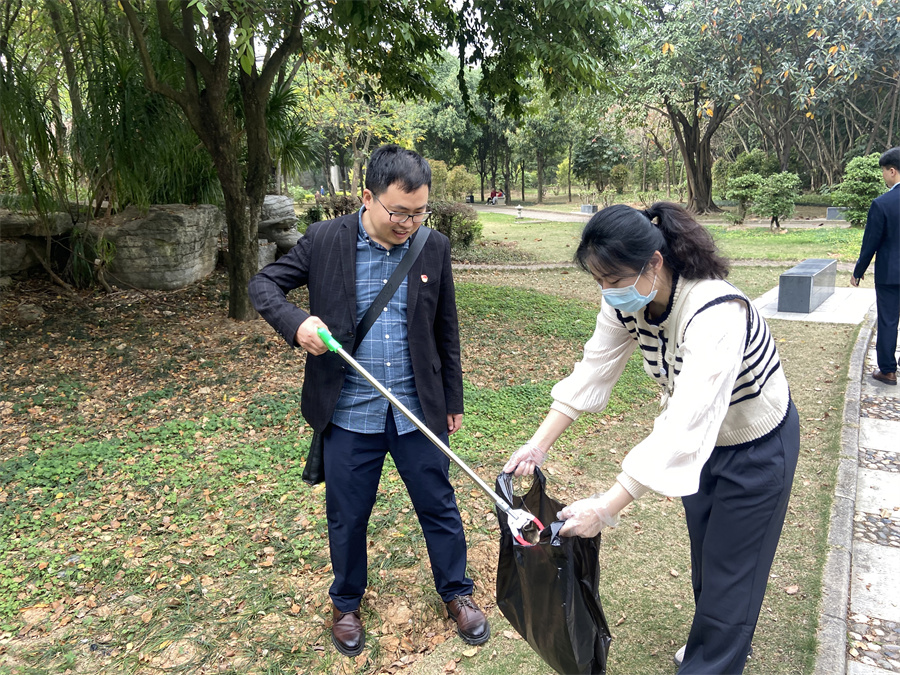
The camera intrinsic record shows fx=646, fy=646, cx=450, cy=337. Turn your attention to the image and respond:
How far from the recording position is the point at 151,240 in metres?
8.03

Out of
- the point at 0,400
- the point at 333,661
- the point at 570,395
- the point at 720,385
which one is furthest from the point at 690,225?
the point at 0,400

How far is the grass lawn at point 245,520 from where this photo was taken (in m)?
2.66

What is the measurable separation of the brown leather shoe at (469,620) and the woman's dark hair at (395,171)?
170cm

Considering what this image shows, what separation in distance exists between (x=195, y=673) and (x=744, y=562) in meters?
2.06

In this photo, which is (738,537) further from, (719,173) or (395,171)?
(719,173)

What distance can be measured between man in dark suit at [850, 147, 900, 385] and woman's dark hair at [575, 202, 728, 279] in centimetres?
439

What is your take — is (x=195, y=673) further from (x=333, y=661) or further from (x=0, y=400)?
(x=0, y=400)

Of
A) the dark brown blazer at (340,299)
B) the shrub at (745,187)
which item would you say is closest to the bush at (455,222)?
the shrub at (745,187)

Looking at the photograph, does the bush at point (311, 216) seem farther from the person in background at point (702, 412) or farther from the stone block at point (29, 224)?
the person in background at point (702, 412)

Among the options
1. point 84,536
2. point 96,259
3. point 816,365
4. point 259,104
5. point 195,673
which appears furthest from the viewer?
point 96,259

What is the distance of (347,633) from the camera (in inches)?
103

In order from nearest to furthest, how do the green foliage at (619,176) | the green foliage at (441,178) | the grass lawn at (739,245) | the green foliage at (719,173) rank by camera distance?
the grass lawn at (739,245) → the green foliage at (441,178) → the green foliage at (719,173) → the green foliage at (619,176)

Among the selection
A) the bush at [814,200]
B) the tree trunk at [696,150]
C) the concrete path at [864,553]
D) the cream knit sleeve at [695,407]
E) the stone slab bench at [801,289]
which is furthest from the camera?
the bush at [814,200]

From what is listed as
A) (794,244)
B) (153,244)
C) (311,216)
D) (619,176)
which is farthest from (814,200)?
(153,244)
